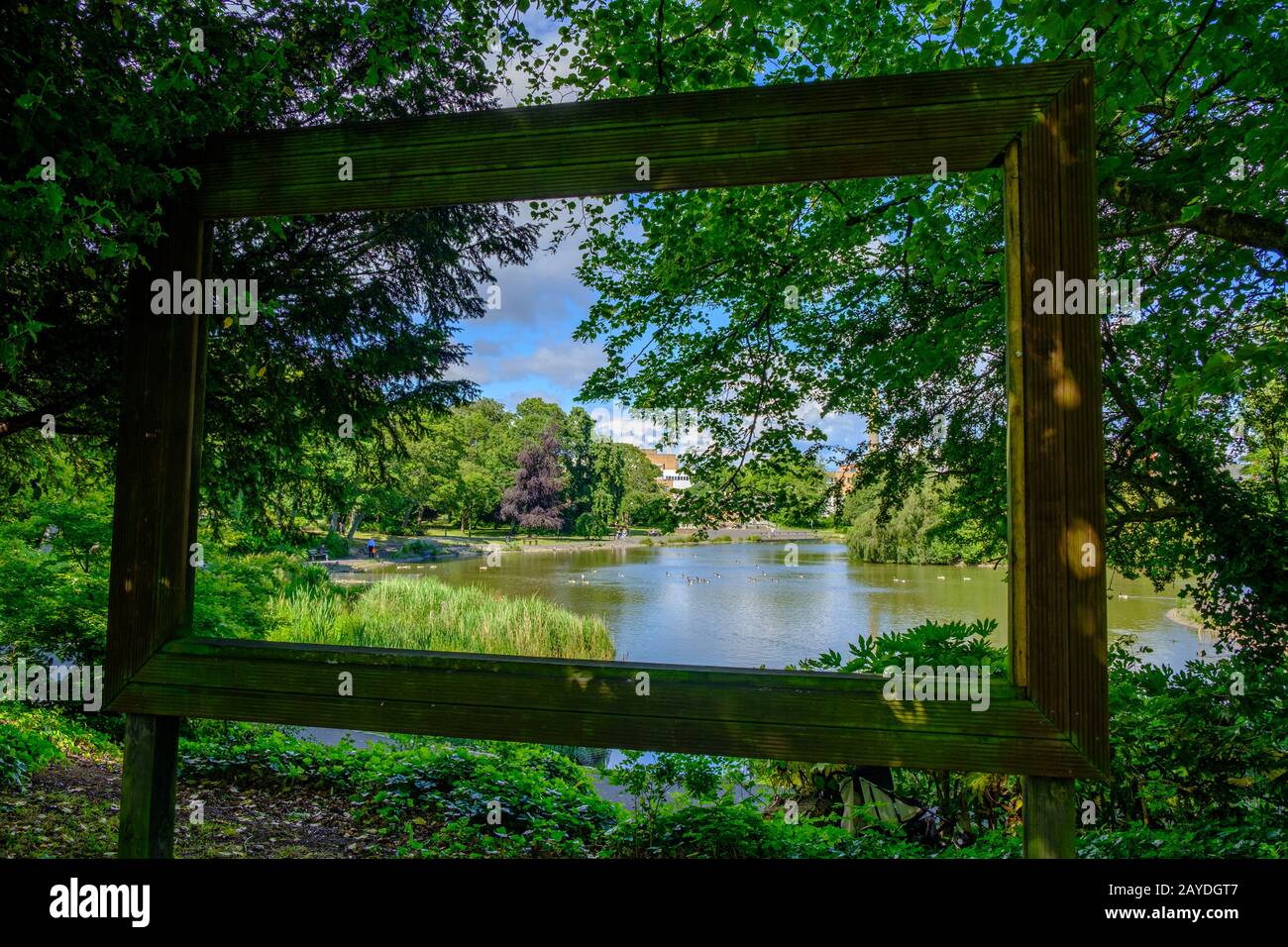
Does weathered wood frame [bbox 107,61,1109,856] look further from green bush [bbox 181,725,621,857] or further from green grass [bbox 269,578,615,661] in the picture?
green grass [bbox 269,578,615,661]

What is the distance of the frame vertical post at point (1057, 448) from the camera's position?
5.22ft

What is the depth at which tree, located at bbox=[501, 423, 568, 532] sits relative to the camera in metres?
12.7

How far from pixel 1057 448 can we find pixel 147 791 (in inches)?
101

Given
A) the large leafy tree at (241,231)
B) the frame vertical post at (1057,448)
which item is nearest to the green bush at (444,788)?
the large leafy tree at (241,231)

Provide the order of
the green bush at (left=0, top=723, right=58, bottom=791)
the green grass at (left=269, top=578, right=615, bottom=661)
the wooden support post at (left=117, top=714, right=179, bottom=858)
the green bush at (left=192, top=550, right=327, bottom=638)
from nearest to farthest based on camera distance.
A: the wooden support post at (left=117, top=714, right=179, bottom=858)
the green bush at (left=0, top=723, right=58, bottom=791)
the green bush at (left=192, top=550, right=327, bottom=638)
the green grass at (left=269, top=578, right=615, bottom=661)

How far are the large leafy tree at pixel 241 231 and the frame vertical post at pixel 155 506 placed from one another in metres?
0.12

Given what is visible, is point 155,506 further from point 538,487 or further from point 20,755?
point 538,487

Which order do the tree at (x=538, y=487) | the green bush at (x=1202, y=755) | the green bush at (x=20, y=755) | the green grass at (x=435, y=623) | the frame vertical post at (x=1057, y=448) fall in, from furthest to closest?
the tree at (x=538, y=487)
the green grass at (x=435, y=623)
the green bush at (x=20, y=755)
the green bush at (x=1202, y=755)
the frame vertical post at (x=1057, y=448)

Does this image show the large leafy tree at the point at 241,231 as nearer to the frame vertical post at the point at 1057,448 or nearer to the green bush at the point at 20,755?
the green bush at the point at 20,755

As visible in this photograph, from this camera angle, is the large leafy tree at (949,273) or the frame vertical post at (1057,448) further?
the large leafy tree at (949,273)

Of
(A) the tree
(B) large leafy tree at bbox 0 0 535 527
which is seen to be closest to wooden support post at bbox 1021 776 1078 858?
(B) large leafy tree at bbox 0 0 535 527

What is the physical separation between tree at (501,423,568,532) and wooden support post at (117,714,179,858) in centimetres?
1059

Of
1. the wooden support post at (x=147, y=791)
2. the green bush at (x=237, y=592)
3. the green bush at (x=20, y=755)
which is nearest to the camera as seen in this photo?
the wooden support post at (x=147, y=791)
